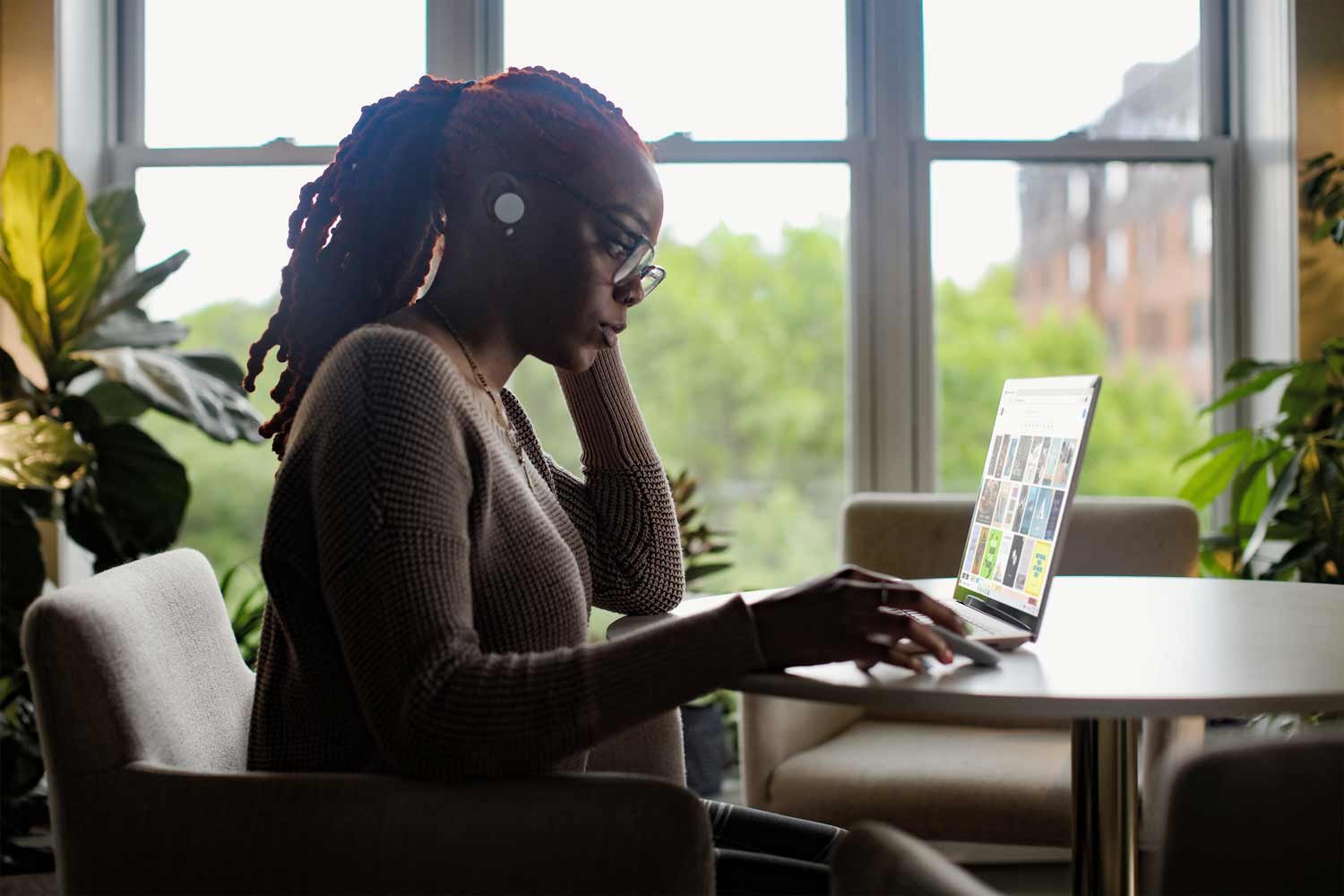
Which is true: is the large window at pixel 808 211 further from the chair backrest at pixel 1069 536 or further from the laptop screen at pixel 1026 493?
the laptop screen at pixel 1026 493

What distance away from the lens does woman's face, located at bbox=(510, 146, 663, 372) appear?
1.23 m

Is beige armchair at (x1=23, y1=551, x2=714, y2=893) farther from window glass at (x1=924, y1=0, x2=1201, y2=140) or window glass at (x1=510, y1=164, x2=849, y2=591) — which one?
window glass at (x1=924, y1=0, x2=1201, y2=140)

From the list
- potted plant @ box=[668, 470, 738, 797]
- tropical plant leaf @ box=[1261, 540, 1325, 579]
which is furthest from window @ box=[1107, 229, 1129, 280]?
potted plant @ box=[668, 470, 738, 797]

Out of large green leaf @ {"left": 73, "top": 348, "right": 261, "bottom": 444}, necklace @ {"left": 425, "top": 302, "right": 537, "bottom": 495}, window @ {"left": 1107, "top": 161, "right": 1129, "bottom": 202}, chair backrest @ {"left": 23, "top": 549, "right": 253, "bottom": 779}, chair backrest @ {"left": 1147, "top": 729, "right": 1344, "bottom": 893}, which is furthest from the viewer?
window @ {"left": 1107, "top": 161, "right": 1129, "bottom": 202}

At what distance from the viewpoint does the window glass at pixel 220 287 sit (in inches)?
133

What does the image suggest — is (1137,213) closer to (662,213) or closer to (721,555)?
(721,555)

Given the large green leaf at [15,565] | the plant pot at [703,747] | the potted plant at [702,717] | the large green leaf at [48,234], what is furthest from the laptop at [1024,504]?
the large green leaf at [48,234]

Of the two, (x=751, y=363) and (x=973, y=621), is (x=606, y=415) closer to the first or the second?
(x=973, y=621)

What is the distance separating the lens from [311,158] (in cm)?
331

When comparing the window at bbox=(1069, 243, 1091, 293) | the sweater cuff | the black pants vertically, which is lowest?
the black pants

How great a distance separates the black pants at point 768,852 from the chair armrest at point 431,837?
1.14 ft

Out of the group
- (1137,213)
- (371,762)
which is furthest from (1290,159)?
(371,762)

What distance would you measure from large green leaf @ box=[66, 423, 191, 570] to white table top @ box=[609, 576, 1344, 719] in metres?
1.56

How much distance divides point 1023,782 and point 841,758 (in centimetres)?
33
